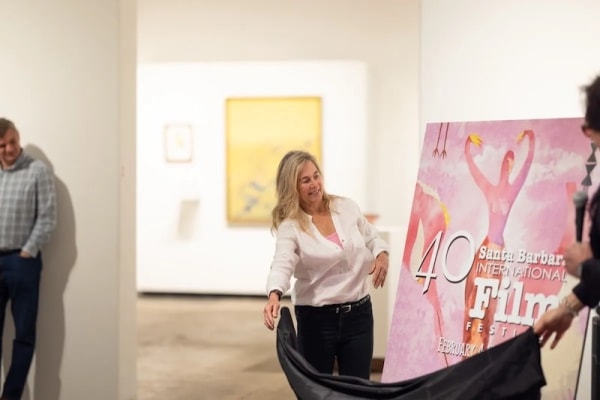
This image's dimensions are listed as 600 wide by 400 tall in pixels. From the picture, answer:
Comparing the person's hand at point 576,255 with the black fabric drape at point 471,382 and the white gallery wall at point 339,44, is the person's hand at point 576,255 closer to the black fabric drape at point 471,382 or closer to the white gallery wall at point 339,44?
the black fabric drape at point 471,382

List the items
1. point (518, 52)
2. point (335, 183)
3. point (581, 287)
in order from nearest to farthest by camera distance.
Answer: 1. point (581, 287)
2. point (518, 52)
3. point (335, 183)

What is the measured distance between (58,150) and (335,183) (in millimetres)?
5018

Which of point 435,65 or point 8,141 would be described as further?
point 8,141

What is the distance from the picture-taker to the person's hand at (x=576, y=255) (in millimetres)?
2408

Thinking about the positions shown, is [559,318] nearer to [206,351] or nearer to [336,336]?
[336,336]

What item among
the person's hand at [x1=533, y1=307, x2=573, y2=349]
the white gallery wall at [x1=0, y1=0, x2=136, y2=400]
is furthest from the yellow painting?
the person's hand at [x1=533, y1=307, x2=573, y2=349]

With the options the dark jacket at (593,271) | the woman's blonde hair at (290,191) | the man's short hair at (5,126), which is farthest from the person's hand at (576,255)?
the man's short hair at (5,126)

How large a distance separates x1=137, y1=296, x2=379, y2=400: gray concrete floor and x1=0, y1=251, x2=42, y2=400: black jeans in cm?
88

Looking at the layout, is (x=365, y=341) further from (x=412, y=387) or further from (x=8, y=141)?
(x=8, y=141)

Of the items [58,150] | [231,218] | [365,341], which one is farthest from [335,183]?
[365,341]

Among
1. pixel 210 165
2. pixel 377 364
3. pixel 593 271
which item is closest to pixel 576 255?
pixel 593 271

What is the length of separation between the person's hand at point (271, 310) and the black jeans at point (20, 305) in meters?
2.11

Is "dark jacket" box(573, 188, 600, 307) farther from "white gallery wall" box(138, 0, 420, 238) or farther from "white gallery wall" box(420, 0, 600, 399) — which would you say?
"white gallery wall" box(138, 0, 420, 238)

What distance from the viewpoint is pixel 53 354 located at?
506 centimetres
